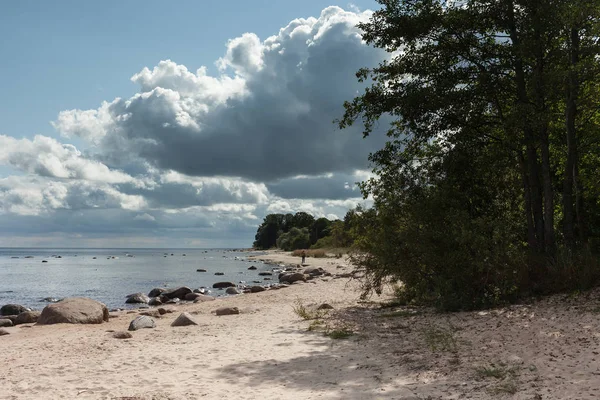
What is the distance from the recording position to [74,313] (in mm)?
18500

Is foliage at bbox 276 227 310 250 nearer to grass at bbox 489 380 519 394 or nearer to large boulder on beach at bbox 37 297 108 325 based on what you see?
large boulder on beach at bbox 37 297 108 325

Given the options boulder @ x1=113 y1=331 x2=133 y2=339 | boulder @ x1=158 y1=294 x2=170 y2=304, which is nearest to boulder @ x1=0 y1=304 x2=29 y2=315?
boulder @ x1=158 y1=294 x2=170 y2=304

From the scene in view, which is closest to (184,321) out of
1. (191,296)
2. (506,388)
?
(506,388)

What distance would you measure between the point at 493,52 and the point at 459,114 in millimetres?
2375

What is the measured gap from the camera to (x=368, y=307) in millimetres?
17812

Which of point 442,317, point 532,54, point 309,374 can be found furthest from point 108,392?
point 532,54

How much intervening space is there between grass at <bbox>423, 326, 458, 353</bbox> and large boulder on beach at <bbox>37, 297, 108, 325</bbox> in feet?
42.8

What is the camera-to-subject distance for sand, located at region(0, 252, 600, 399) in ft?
25.7

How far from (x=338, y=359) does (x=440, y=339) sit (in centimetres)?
256

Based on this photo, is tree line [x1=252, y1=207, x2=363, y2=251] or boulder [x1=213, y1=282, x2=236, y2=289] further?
tree line [x1=252, y1=207, x2=363, y2=251]

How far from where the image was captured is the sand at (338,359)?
7824 millimetres

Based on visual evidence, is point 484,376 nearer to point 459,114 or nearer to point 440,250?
point 440,250

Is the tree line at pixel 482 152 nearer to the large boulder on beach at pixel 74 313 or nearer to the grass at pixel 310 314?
the grass at pixel 310 314

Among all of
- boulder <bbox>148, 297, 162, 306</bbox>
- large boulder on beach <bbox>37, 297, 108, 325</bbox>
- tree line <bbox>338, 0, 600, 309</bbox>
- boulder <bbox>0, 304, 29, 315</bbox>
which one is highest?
tree line <bbox>338, 0, 600, 309</bbox>
